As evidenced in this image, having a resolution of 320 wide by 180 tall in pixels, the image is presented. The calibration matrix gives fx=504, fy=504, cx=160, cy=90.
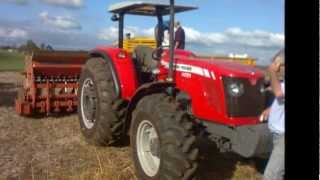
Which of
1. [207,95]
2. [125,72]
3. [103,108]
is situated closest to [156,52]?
[125,72]

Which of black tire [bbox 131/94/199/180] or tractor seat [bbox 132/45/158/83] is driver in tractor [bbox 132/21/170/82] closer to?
tractor seat [bbox 132/45/158/83]

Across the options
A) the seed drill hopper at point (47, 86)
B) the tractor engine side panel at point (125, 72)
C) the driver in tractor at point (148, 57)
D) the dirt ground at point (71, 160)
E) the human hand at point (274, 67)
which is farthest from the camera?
the seed drill hopper at point (47, 86)

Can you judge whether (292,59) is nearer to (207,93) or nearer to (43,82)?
(207,93)

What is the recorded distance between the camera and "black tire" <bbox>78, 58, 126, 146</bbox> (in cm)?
621

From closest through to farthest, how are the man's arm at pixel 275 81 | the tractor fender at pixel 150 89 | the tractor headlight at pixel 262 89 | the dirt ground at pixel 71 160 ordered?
the man's arm at pixel 275 81 < the tractor headlight at pixel 262 89 < the tractor fender at pixel 150 89 < the dirt ground at pixel 71 160

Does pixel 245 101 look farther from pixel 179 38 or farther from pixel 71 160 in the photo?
pixel 71 160

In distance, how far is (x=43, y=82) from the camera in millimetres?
8586

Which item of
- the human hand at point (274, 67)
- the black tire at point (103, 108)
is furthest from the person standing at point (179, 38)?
the human hand at point (274, 67)

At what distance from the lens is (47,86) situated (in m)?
8.47

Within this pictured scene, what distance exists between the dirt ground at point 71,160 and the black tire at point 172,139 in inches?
31.6

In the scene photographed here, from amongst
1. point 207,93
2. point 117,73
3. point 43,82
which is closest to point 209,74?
point 207,93

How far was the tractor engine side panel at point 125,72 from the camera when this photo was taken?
6.13 metres

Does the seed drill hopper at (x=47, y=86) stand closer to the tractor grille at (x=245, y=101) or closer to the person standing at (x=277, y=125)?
the tractor grille at (x=245, y=101)

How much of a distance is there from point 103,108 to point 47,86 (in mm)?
2530
